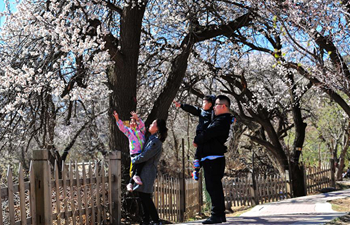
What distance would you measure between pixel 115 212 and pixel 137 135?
5.66 ft

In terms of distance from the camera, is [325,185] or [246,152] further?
[246,152]

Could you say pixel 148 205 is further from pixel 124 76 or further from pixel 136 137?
pixel 124 76

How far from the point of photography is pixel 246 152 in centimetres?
2061

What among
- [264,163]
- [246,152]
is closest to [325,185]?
[264,163]

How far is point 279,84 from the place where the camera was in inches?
760

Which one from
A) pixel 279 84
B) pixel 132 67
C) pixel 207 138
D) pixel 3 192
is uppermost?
pixel 279 84

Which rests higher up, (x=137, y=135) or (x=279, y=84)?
(x=279, y=84)

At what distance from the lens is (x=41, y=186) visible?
5.09 metres

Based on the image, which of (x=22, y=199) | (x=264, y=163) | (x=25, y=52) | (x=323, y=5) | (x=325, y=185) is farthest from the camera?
(x=264, y=163)

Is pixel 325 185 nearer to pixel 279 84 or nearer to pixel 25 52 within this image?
pixel 279 84

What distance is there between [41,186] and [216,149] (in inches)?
87.9

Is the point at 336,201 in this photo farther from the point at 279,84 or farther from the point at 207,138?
the point at 279,84

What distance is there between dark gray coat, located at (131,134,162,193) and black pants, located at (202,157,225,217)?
700mm

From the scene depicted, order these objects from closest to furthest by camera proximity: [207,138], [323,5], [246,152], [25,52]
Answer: [207,138]
[323,5]
[25,52]
[246,152]
